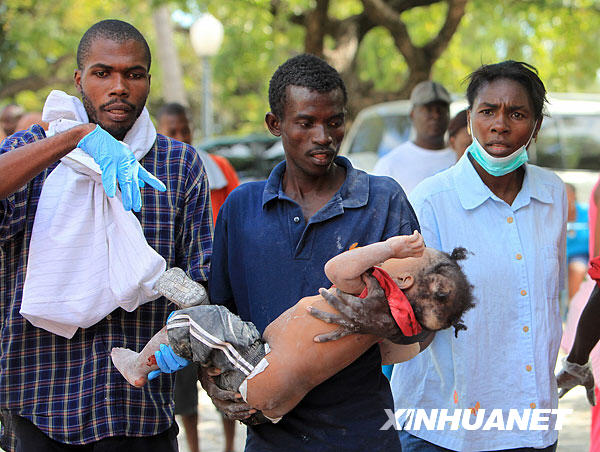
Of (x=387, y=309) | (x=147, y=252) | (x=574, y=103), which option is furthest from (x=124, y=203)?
(x=574, y=103)

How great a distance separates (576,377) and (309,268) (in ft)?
5.19

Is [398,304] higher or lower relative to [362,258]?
lower

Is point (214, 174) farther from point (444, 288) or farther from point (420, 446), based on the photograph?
point (444, 288)

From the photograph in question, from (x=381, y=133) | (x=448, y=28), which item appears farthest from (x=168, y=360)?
(x=448, y=28)

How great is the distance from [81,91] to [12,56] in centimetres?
1957

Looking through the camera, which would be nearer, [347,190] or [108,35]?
[347,190]

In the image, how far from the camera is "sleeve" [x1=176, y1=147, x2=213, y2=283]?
3.01 metres

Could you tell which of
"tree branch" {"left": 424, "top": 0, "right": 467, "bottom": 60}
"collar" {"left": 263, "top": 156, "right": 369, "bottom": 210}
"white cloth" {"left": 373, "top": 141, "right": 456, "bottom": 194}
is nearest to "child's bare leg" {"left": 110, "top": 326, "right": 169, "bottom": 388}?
"collar" {"left": 263, "top": 156, "right": 369, "bottom": 210}

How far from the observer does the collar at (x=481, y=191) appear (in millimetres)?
3242

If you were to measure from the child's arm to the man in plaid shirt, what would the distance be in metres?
0.74

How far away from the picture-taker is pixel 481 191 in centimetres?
326

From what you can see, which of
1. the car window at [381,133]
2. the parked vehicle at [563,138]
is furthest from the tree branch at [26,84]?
the parked vehicle at [563,138]

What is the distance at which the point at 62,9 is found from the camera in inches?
824

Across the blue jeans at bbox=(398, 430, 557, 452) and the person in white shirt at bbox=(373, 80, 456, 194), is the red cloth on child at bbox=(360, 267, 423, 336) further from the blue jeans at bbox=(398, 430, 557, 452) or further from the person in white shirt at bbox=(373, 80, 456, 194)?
the person in white shirt at bbox=(373, 80, 456, 194)
